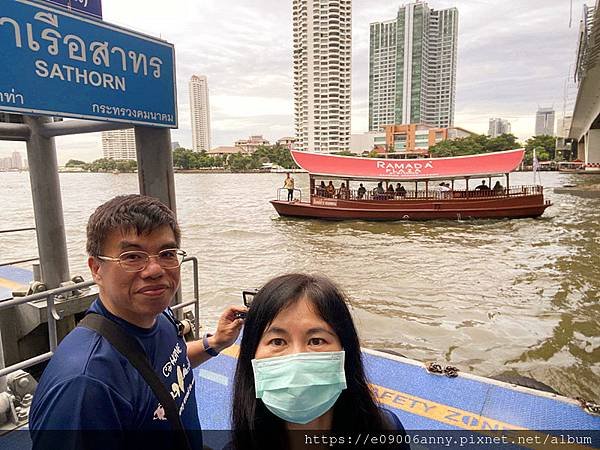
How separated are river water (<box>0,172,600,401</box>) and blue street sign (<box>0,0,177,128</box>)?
4.85 metres

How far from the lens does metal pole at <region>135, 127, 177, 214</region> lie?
2.53 m

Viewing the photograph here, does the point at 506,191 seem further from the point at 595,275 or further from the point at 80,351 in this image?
the point at 80,351

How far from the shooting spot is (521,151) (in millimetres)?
16250

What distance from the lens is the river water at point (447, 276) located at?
5.73 metres

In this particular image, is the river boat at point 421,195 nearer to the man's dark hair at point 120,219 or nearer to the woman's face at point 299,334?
the man's dark hair at point 120,219

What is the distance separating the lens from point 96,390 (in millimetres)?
1081

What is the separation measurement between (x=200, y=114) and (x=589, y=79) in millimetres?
129100

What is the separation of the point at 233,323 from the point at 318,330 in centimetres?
75

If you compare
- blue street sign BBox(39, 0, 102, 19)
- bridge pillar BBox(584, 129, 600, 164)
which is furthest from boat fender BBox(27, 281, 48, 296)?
bridge pillar BBox(584, 129, 600, 164)

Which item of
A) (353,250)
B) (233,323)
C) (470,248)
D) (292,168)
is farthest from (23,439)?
(292,168)

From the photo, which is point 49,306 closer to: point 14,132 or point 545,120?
point 14,132

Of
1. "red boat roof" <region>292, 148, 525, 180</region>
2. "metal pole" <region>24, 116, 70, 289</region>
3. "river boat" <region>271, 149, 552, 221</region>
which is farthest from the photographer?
"river boat" <region>271, 149, 552, 221</region>

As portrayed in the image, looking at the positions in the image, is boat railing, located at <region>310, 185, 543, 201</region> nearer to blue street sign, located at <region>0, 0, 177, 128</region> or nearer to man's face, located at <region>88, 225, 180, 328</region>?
blue street sign, located at <region>0, 0, 177, 128</region>

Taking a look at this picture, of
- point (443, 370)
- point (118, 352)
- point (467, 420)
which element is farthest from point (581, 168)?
point (118, 352)
